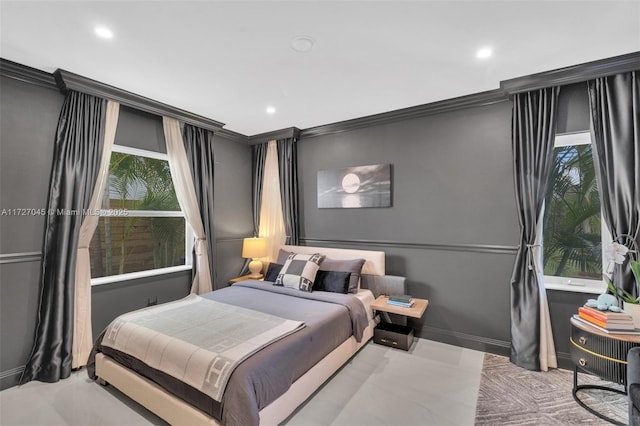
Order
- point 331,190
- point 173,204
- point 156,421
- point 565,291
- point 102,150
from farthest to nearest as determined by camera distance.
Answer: point 331,190 < point 173,204 < point 102,150 < point 565,291 < point 156,421

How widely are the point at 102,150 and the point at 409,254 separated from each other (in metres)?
3.57

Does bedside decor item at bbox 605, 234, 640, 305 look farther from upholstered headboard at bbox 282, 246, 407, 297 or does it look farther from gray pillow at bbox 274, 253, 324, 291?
gray pillow at bbox 274, 253, 324, 291

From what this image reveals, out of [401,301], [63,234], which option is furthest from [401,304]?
[63,234]

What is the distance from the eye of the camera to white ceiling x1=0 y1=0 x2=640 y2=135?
6.00 feet

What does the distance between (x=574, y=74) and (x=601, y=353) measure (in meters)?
2.30

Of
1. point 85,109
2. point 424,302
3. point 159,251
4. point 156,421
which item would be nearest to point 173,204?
point 159,251

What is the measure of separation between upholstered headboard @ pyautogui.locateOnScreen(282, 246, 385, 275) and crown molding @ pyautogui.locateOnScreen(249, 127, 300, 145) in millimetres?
1725

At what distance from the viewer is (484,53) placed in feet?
7.64

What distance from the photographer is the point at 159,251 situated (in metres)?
3.65

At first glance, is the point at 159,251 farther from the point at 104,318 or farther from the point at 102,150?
the point at 102,150

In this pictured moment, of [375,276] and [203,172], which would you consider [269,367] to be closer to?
[375,276]

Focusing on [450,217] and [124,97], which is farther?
[450,217]

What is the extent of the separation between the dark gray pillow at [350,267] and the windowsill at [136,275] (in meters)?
1.85

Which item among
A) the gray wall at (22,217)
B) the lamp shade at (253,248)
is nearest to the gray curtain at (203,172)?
the lamp shade at (253,248)
